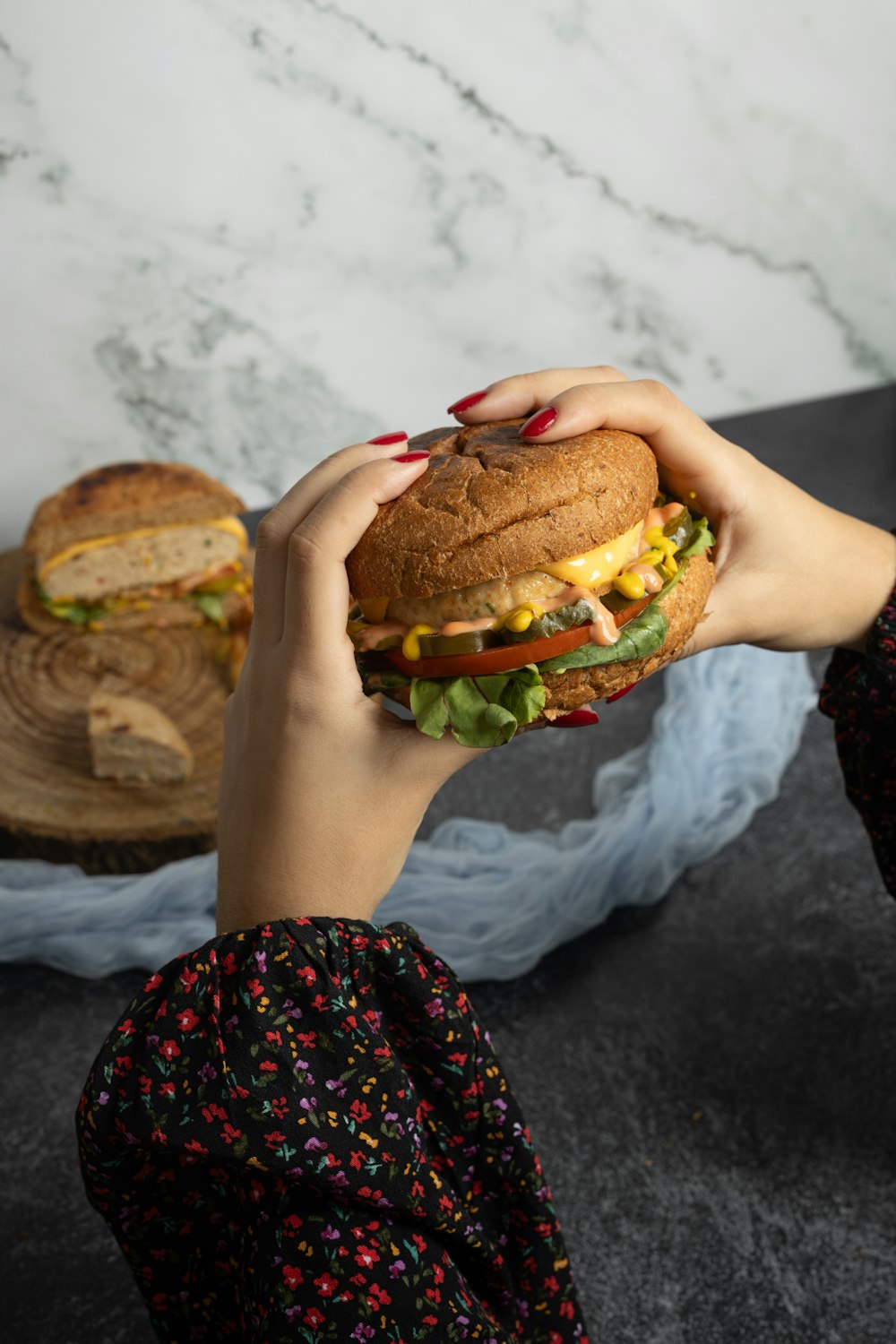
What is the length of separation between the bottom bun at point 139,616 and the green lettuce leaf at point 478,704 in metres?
1.89

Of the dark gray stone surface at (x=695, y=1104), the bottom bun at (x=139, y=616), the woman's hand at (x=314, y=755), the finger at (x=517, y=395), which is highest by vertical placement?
the finger at (x=517, y=395)

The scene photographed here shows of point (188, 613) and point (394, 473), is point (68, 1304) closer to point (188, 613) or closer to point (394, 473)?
point (394, 473)

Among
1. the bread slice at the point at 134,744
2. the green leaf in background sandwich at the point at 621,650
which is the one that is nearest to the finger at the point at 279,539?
the green leaf in background sandwich at the point at 621,650

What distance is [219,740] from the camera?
9.16 feet

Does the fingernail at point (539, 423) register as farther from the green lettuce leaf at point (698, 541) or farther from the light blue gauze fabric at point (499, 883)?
the light blue gauze fabric at point (499, 883)

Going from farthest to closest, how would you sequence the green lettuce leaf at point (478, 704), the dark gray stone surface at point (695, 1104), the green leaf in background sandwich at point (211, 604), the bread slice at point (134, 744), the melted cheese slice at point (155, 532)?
the green leaf in background sandwich at point (211, 604)
the melted cheese slice at point (155, 532)
the bread slice at point (134, 744)
the dark gray stone surface at point (695, 1104)
the green lettuce leaf at point (478, 704)

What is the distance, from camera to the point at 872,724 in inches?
66.4

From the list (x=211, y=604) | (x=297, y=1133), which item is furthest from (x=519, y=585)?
(x=211, y=604)

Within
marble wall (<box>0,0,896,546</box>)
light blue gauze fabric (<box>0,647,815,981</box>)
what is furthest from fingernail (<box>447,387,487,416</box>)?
marble wall (<box>0,0,896,546</box>)

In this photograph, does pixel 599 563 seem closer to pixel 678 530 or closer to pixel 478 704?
pixel 678 530

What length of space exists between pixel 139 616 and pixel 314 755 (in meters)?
2.17

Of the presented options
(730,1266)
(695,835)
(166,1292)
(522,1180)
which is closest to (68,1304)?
(166,1292)

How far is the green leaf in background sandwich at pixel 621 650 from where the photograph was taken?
151cm

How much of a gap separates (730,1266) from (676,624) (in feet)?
3.36
